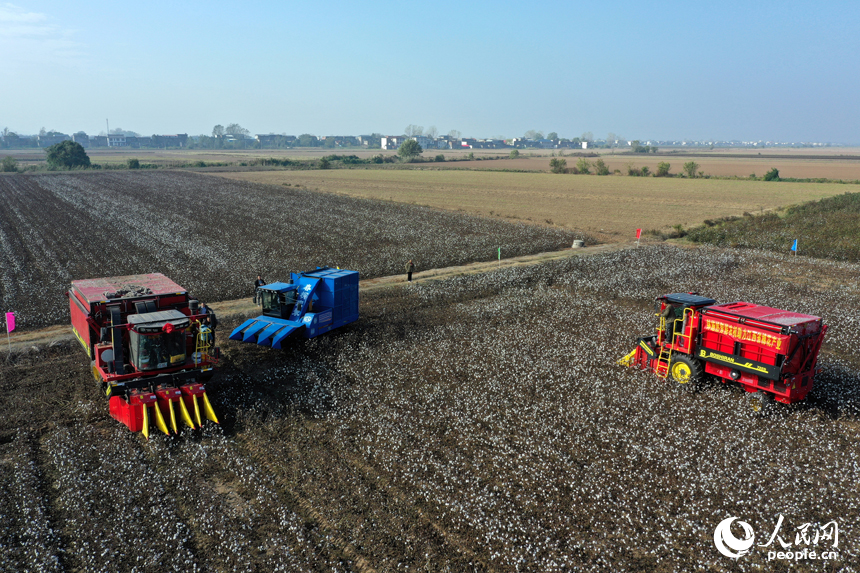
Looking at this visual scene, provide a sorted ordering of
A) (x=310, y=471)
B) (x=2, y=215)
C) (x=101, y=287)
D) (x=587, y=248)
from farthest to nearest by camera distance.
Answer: (x=2, y=215) < (x=587, y=248) < (x=101, y=287) < (x=310, y=471)

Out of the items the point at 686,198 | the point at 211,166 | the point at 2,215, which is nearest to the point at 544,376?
the point at 2,215

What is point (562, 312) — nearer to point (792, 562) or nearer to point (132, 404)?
point (792, 562)

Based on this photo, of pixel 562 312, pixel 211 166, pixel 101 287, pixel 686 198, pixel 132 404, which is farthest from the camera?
pixel 211 166

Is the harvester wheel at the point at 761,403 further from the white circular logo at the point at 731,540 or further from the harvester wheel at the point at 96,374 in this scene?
the harvester wheel at the point at 96,374

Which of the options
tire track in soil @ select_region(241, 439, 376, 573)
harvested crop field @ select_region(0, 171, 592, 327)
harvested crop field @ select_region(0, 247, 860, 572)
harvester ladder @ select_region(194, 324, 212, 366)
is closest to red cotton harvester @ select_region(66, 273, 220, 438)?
harvester ladder @ select_region(194, 324, 212, 366)

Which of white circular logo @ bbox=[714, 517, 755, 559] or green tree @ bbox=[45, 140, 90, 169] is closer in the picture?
white circular logo @ bbox=[714, 517, 755, 559]

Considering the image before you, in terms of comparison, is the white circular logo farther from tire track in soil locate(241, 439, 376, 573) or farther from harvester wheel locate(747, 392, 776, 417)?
tire track in soil locate(241, 439, 376, 573)

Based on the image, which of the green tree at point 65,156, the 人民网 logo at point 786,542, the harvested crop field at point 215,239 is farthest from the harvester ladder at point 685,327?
the green tree at point 65,156

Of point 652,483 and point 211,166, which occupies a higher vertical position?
point 211,166
